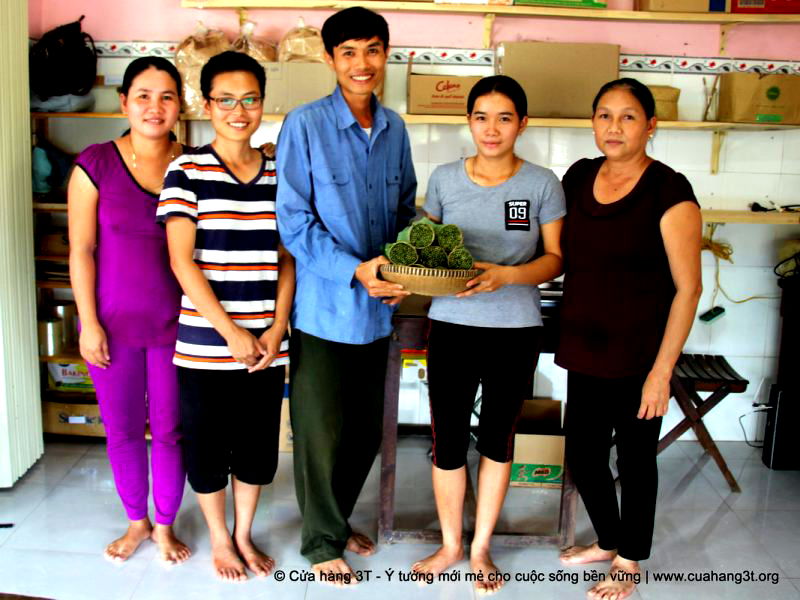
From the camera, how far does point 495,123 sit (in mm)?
2266

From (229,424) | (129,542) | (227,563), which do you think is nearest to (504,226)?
(229,424)

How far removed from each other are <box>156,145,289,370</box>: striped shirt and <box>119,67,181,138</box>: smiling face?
19cm

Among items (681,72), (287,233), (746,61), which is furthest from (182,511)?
(746,61)

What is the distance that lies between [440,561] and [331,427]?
599mm

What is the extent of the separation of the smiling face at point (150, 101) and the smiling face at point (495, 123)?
938 mm

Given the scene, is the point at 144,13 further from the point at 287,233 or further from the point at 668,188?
the point at 668,188

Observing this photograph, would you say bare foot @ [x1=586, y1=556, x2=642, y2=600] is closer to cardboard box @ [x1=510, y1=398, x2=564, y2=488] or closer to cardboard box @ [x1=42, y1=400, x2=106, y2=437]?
cardboard box @ [x1=510, y1=398, x2=564, y2=488]

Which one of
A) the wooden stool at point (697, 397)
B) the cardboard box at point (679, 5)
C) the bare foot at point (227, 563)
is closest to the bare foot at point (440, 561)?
the bare foot at point (227, 563)

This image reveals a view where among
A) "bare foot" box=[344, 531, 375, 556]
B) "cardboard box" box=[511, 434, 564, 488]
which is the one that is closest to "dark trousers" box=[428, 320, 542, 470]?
"bare foot" box=[344, 531, 375, 556]

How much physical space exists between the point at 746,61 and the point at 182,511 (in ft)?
10.7

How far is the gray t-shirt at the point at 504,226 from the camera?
2311 mm

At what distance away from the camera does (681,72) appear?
370 cm

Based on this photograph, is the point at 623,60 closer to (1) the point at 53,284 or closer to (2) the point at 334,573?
(2) the point at 334,573

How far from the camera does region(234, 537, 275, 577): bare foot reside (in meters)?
2.53
